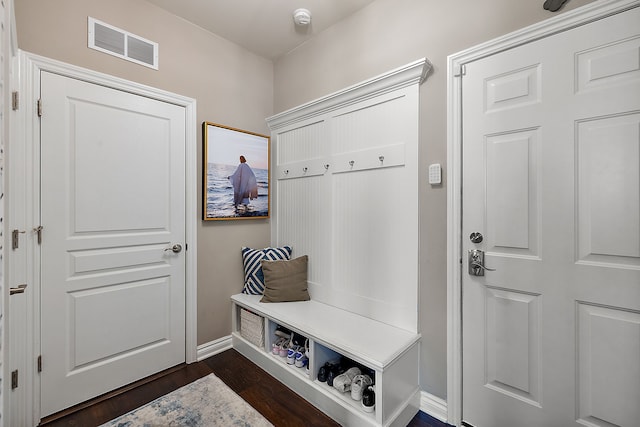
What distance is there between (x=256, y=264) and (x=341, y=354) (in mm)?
1075

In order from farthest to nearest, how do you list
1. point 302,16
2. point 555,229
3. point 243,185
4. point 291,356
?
point 243,185
point 302,16
point 291,356
point 555,229

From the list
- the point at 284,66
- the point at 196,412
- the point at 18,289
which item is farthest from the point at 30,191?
the point at 284,66

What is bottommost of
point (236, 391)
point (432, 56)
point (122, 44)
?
point (236, 391)

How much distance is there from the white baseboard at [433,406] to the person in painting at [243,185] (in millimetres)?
1964

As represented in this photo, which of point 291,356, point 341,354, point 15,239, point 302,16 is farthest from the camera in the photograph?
point 302,16

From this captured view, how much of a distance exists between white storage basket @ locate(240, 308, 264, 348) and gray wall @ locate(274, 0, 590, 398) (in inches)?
46.7

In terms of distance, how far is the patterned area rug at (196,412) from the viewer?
130cm

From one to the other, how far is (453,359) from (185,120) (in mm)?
2478

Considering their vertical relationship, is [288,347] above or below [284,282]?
below

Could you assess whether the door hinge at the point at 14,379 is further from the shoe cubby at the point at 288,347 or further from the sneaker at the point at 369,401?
the sneaker at the point at 369,401

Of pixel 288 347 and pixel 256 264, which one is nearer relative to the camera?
pixel 288 347

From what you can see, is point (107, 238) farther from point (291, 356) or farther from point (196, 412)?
point (291, 356)

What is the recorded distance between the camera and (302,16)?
7.08ft

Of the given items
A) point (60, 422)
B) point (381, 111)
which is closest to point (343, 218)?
point (381, 111)
